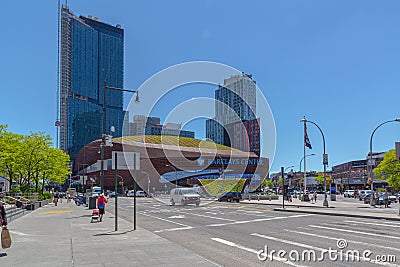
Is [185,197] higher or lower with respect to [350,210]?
higher

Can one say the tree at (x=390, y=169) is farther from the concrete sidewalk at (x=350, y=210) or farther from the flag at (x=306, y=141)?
the concrete sidewalk at (x=350, y=210)

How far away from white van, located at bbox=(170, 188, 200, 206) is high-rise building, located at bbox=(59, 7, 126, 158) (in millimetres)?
92788

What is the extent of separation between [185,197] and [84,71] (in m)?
129

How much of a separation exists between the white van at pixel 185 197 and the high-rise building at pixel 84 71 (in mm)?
92788

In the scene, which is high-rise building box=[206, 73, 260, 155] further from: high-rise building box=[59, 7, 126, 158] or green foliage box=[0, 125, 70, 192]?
high-rise building box=[59, 7, 126, 158]

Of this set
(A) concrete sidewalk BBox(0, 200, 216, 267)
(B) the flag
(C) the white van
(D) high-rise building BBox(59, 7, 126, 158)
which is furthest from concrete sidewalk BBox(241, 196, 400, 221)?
(D) high-rise building BBox(59, 7, 126, 158)

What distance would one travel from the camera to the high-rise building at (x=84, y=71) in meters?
142

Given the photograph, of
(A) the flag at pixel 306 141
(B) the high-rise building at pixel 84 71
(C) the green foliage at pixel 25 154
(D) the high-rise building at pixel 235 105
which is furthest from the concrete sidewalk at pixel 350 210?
(B) the high-rise building at pixel 84 71

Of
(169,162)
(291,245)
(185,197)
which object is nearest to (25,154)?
(185,197)

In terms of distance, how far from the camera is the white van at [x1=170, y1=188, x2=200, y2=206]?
4038 cm

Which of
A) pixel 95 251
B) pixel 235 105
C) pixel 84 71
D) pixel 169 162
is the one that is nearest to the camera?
pixel 95 251

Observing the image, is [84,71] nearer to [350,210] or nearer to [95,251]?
[350,210]

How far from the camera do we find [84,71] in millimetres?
156375

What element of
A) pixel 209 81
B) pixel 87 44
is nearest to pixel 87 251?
pixel 209 81
